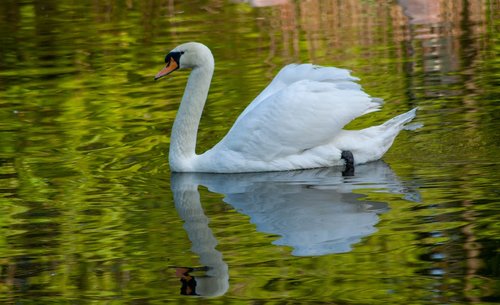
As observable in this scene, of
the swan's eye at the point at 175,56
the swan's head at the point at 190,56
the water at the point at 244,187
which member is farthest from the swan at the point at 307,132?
the swan's eye at the point at 175,56

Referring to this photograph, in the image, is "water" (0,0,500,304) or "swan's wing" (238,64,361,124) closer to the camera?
"water" (0,0,500,304)

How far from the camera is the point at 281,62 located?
14.2m

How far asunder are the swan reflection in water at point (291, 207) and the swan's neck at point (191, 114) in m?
0.24

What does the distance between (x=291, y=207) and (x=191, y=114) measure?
207 centimetres

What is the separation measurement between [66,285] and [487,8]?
11.1 metres

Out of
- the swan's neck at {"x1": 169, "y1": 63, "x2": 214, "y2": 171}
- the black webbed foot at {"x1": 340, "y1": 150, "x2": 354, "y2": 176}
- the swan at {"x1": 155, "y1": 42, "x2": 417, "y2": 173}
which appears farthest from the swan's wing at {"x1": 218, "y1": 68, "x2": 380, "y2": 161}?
the swan's neck at {"x1": 169, "y1": 63, "x2": 214, "y2": 171}

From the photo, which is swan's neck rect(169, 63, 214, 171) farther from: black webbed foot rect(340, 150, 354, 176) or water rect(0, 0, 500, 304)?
black webbed foot rect(340, 150, 354, 176)

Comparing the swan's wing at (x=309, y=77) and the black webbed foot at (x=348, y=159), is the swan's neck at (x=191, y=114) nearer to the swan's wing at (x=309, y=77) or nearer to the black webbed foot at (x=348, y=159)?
the swan's wing at (x=309, y=77)

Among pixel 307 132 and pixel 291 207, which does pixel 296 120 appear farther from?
pixel 291 207

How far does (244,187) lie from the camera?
932cm

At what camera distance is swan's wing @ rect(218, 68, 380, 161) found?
960 centimetres

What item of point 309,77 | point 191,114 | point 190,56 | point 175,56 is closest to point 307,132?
point 309,77

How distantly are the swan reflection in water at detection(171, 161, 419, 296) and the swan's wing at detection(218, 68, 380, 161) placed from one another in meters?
0.20

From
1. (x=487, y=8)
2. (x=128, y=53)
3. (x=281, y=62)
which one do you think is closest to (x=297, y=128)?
(x=281, y=62)
